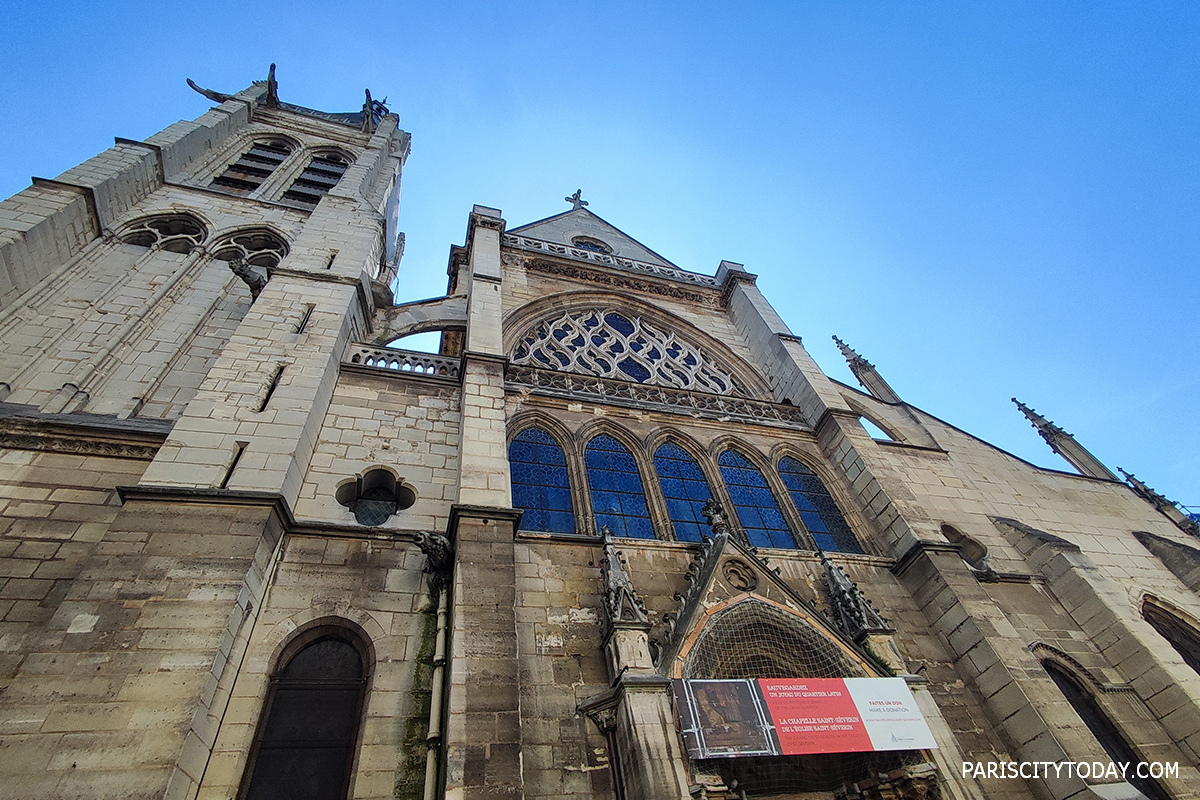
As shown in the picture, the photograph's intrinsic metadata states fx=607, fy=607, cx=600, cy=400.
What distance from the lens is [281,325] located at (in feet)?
29.5

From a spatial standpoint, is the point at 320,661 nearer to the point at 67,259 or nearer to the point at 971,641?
the point at 971,641

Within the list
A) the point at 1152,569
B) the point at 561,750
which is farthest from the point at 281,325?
the point at 1152,569

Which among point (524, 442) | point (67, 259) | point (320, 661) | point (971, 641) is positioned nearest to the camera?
point (320, 661)

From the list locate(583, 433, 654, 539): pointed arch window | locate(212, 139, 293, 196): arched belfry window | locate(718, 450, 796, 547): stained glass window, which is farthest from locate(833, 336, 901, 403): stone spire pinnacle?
locate(212, 139, 293, 196): arched belfry window

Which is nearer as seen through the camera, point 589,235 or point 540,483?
point 540,483

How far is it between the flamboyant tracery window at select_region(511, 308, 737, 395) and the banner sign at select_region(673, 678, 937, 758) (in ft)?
21.0

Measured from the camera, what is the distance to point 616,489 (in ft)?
30.3

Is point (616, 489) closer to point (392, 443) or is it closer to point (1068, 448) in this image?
point (392, 443)

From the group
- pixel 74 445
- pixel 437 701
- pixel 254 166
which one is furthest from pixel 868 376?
pixel 254 166

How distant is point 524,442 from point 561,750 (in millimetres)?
4817

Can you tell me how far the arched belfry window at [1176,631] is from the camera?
31.9ft

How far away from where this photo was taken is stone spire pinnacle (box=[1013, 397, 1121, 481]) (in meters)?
13.9

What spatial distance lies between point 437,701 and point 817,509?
6997 millimetres

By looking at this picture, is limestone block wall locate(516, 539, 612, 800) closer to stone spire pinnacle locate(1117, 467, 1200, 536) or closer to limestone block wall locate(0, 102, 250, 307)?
limestone block wall locate(0, 102, 250, 307)
